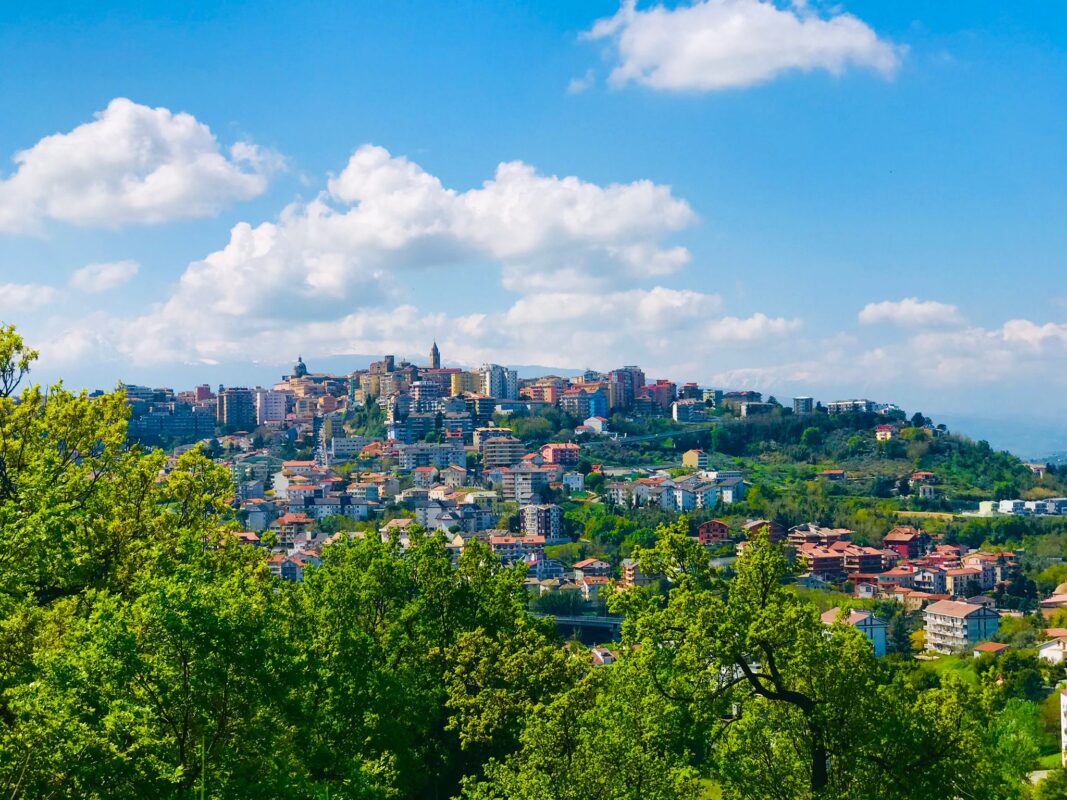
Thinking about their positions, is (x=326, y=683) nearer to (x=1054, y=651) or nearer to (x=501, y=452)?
(x=1054, y=651)

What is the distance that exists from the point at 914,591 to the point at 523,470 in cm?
3248

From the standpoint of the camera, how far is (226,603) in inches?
327

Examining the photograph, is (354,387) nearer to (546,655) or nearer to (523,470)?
(523,470)

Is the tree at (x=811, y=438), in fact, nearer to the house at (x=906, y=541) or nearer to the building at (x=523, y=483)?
the house at (x=906, y=541)

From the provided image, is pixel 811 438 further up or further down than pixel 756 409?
further down

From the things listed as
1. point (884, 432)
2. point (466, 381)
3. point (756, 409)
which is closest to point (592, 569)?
point (884, 432)

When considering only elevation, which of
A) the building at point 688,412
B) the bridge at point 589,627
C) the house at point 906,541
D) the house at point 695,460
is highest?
the building at point 688,412

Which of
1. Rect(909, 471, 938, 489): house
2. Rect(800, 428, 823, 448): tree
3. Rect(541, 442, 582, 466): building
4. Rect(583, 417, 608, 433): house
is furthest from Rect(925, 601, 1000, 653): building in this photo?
Rect(583, 417, 608, 433): house

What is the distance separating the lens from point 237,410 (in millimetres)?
119625

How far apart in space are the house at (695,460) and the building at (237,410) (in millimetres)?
53296

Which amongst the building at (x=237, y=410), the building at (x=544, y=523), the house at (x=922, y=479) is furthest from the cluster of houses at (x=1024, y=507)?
the building at (x=237, y=410)

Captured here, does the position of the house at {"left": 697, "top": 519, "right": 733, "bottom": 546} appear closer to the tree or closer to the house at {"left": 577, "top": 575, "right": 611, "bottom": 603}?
the house at {"left": 577, "top": 575, "right": 611, "bottom": 603}

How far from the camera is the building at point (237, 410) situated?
118 metres

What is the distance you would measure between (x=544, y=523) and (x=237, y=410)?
2400 inches
